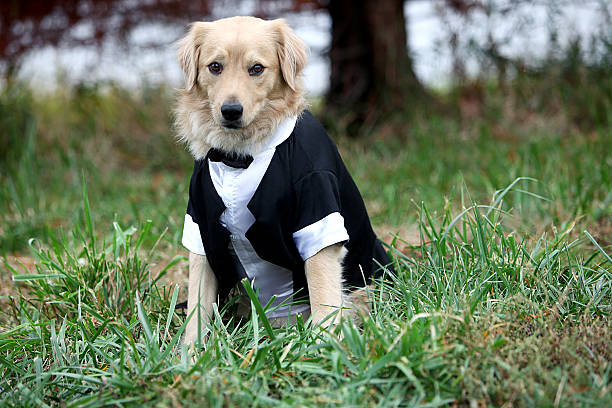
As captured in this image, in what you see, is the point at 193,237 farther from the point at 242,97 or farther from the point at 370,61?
the point at 370,61

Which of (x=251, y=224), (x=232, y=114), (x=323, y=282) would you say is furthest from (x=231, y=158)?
(x=323, y=282)

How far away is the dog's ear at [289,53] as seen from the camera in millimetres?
2510

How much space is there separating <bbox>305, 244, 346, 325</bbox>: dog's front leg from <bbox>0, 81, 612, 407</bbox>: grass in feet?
0.32

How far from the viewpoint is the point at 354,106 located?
654 cm

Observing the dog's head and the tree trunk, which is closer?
the dog's head

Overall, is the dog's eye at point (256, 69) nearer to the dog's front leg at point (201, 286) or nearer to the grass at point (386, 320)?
the dog's front leg at point (201, 286)

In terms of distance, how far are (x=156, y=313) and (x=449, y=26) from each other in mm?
5063

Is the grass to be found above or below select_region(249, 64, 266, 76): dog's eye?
below

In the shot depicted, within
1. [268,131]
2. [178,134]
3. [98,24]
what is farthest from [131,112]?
[268,131]

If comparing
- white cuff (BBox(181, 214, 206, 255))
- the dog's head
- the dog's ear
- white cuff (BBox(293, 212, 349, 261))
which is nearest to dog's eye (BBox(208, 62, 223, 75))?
the dog's head

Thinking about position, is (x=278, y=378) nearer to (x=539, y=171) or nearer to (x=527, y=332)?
(x=527, y=332)

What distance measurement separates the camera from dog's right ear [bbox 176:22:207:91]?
8.38 ft

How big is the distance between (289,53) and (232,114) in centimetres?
42

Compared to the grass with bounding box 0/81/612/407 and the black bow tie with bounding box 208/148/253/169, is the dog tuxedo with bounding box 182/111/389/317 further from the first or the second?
the grass with bounding box 0/81/612/407
